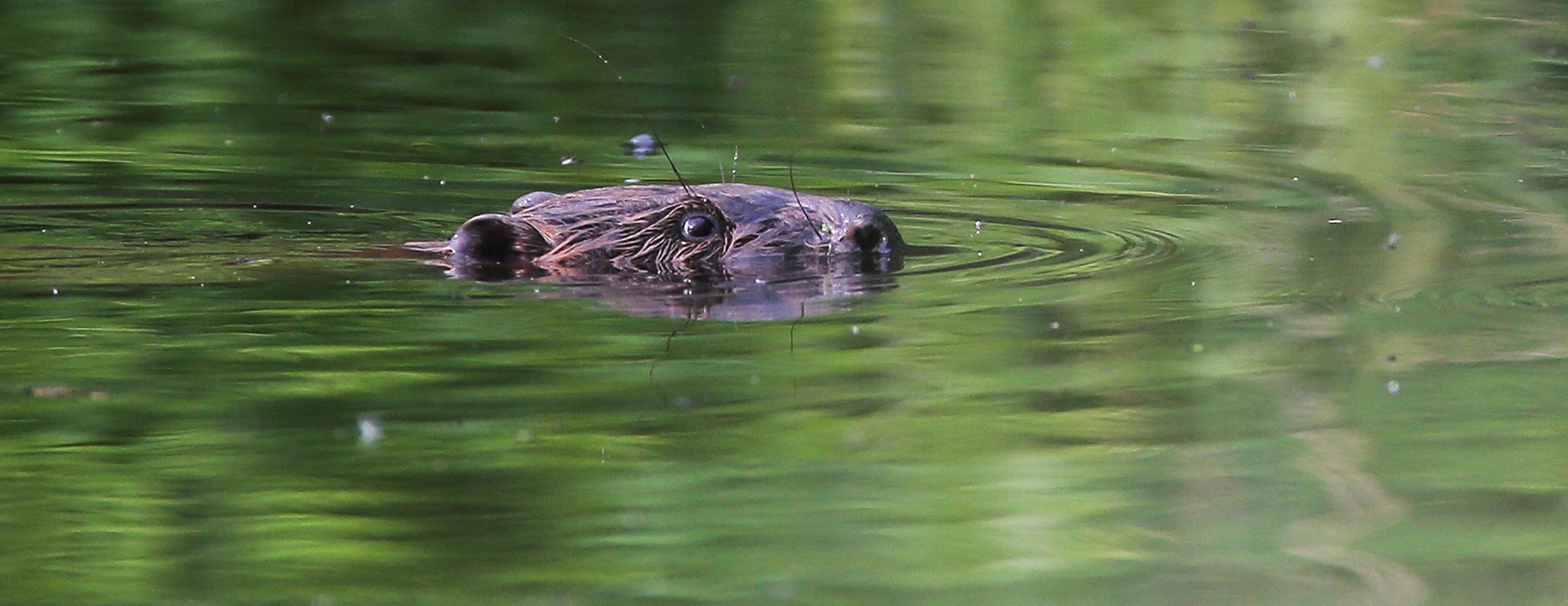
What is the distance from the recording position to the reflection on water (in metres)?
3.97

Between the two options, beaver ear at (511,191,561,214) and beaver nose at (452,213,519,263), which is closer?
beaver nose at (452,213,519,263)

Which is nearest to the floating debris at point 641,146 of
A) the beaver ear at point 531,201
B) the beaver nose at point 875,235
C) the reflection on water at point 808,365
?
the reflection on water at point 808,365

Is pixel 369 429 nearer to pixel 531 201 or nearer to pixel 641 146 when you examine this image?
pixel 531 201

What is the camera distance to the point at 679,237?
283 inches

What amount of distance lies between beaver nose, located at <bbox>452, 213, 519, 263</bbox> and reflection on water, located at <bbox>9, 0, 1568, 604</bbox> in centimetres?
19

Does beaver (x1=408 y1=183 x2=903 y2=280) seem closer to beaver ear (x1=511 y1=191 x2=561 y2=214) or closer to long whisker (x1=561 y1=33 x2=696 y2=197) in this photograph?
beaver ear (x1=511 y1=191 x2=561 y2=214)

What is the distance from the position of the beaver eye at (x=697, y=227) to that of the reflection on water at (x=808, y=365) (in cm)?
27

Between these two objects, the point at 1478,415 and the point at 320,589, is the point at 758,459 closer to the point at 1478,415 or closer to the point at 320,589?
the point at 320,589

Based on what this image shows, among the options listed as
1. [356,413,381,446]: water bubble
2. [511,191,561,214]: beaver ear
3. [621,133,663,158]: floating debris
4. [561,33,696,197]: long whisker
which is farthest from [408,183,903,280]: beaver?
[621,133,663,158]: floating debris

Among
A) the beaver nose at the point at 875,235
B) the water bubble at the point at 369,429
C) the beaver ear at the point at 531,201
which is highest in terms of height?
the beaver ear at the point at 531,201

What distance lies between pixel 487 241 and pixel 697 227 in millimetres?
640

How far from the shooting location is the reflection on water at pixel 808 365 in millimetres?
3973

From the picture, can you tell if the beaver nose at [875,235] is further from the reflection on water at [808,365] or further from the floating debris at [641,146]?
the floating debris at [641,146]

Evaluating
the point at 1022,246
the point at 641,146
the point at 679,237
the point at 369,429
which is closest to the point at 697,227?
the point at 679,237
